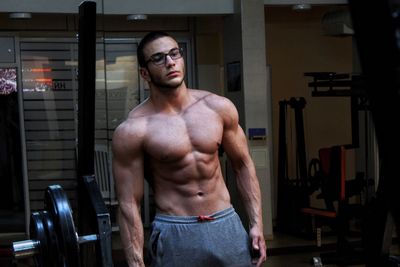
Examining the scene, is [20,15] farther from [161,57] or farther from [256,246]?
[256,246]

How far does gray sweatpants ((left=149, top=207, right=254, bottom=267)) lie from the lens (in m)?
2.21

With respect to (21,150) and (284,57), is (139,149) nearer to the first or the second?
(21,150)


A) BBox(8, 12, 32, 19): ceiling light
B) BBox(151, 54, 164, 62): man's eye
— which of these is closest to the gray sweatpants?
BBox(151, 54, 164, 62): man's eye

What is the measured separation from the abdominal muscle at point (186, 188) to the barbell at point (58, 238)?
0.55 metres

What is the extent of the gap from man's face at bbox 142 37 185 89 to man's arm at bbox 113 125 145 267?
208 mm

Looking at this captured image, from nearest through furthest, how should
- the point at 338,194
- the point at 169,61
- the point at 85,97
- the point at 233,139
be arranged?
the point at 85,97 < the point at 169,61 < the point at 233,139 < the point at 338,194

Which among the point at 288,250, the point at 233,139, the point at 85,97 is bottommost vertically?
the point at 288,250

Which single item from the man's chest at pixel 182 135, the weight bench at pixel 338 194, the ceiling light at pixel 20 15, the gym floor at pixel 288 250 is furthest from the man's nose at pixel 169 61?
the ceiling light at pixel 20 15

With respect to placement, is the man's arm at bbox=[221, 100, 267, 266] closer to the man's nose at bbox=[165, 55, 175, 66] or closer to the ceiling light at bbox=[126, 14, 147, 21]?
the man's nose at bbox=[165, 55, 175, 66]

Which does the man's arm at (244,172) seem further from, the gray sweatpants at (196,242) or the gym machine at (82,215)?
the gym machine at (82,215)

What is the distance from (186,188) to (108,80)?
450 cm

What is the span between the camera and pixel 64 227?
1.59 m

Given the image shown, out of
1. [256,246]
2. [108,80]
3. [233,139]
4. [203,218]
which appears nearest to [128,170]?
[203,218]

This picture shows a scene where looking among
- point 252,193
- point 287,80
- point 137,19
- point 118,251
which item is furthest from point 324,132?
point 252,193
